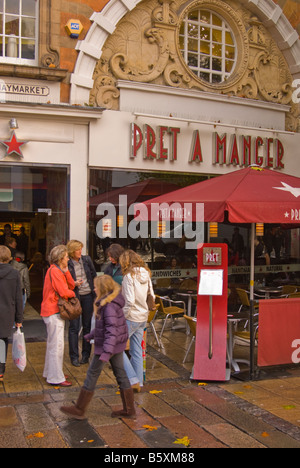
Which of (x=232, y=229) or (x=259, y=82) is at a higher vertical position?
(x=259, y=82)

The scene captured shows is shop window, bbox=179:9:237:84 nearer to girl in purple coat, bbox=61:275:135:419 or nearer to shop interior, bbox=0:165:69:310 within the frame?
shop interior, bbox=0:165:69:310

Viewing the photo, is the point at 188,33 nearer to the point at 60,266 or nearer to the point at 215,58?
the point at 215,58

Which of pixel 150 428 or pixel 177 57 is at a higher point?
pixel 177 57

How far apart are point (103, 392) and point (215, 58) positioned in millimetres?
8331

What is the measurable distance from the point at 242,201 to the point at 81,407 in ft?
11.1

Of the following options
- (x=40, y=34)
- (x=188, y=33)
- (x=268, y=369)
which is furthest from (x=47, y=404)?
(x=188, y=33)

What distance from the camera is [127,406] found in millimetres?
5773

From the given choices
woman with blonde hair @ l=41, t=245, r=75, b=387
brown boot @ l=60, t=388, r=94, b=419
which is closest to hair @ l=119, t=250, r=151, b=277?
woman with blonde hair @ l=41, t=245, r=75, b=387

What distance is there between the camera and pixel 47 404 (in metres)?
6.29

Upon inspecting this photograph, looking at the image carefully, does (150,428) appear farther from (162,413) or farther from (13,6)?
(13,6)

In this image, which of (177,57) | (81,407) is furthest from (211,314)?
(177,57)

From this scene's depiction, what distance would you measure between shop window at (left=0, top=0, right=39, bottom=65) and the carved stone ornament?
132 centimetres

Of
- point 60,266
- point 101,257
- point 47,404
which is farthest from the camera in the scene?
point 101,257

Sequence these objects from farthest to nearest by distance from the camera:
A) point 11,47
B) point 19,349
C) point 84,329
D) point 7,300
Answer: point 11,47
point 84,329
point 7,300
point 19,349
